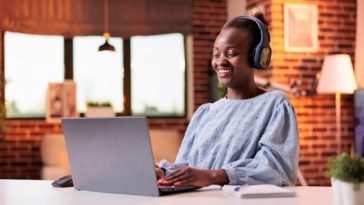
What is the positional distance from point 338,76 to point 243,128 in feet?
12.0

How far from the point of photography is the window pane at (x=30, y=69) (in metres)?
6.53

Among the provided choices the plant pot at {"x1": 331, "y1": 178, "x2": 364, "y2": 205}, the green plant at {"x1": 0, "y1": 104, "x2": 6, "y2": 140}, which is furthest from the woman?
the green plant at {"x1": 0, "y1": 104, "x2": 6, "y2": 140}

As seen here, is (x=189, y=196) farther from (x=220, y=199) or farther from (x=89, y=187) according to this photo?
(x=89, y=187)

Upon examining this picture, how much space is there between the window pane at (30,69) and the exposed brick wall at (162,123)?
193mm

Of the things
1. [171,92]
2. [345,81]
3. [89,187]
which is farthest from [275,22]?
[89,187]

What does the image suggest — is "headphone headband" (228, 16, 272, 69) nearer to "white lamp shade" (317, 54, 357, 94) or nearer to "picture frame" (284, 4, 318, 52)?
"white lamp shade" (317, 54, 357, 94)

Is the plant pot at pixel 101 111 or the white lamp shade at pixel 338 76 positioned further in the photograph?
the plant pot at pixel 101 111

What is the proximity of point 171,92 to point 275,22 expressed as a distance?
1951mm

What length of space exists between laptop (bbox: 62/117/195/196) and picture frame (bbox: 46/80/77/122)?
5058mm

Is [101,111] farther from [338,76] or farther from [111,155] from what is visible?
[111,155]

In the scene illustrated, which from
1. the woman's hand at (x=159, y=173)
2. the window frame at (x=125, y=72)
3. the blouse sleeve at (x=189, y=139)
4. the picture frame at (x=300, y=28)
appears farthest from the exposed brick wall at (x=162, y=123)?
the woman's hand at (x=159, y=173)

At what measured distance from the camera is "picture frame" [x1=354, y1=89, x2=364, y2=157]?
5.41m

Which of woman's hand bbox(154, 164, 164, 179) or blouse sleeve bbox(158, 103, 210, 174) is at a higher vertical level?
blouse sleeve bbox(158, 103, 210, 174)

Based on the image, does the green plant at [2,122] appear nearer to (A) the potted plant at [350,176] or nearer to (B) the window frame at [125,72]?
(B) the window frame at [125,72]
